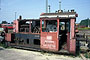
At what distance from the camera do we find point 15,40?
1145 cm

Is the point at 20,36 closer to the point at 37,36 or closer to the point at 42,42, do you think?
the point at 37,36

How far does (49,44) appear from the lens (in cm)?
918

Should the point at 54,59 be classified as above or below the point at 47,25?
below

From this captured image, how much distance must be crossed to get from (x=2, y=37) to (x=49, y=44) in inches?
299

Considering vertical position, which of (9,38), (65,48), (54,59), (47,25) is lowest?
(54,59)

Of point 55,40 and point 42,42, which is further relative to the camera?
point 42,42

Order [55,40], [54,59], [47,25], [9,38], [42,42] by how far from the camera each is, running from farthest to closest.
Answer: [9,38], [47,25], [42,42], [55,40], [54,59]

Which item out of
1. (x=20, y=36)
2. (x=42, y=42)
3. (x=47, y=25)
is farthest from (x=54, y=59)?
(x=20, y=36)

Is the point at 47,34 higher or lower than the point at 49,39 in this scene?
higher

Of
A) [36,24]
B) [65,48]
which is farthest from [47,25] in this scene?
[65,48]

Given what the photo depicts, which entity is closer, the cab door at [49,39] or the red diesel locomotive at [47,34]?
the red diesel locomotive at [47,34]

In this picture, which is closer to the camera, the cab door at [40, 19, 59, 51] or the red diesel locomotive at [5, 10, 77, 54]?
the red diesel locomotive at [5, 10, 77, 54]

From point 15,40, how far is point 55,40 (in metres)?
5.23

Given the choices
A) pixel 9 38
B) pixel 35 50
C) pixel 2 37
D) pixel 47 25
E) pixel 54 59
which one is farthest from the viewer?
pixel 2 37
